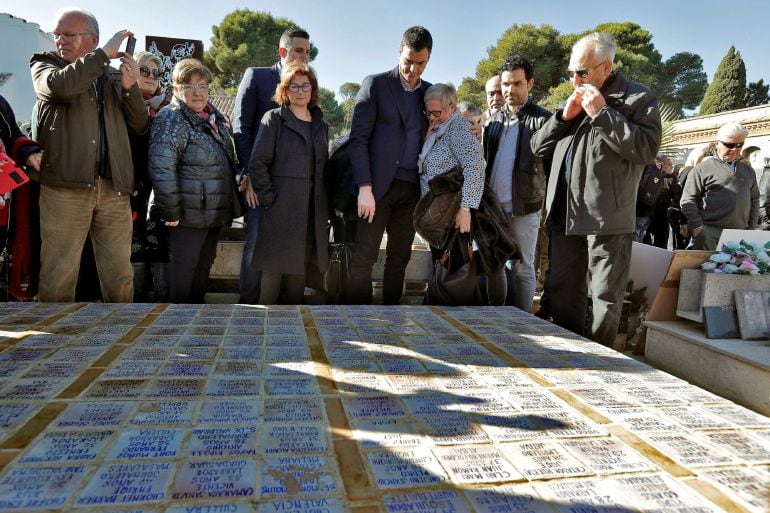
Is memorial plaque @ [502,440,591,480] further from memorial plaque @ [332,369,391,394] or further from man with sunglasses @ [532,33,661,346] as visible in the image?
man with sunglasses @ [532,33,661,346]

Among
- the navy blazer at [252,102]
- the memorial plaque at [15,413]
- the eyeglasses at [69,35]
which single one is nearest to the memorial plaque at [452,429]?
the memorial plaque at [15,413]

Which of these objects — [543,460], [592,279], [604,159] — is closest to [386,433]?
[543,460]

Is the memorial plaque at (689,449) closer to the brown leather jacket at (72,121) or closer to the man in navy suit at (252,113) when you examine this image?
the man in navy suit at (252,113)

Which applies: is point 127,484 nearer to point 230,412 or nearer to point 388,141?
point 230,412

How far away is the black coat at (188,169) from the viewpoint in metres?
3.12

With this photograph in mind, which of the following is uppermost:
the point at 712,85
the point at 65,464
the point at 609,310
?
the point at 712,85

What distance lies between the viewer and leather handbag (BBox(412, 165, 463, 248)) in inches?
121

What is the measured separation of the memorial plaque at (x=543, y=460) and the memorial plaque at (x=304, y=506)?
46 centimetres

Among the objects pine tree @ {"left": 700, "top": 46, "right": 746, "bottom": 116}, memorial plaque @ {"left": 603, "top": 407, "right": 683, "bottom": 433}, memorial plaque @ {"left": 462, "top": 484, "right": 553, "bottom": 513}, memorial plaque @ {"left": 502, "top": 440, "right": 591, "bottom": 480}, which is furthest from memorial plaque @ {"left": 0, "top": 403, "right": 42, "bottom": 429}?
pine tree @ {"left": 700, "top": 46, "right": 746, "bottom": 116}

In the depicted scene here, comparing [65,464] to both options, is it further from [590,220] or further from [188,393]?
[590,220]

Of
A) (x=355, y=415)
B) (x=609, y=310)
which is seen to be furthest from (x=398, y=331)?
(x=609, y=310)

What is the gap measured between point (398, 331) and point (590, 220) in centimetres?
122

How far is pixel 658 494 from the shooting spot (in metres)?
1.13

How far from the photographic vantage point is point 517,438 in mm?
1369
